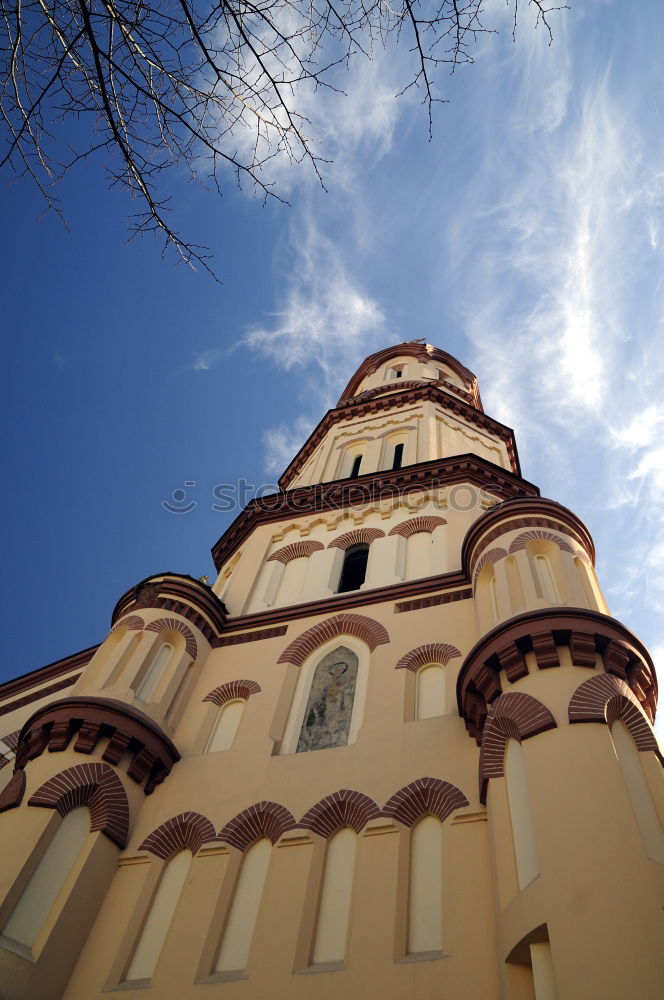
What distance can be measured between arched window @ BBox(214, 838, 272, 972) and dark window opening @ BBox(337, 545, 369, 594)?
7205 millimetres

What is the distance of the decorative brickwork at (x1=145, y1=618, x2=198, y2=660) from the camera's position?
13.6 meters

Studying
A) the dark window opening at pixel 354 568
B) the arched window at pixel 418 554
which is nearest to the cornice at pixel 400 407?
the dark window opening at pixel 354 568

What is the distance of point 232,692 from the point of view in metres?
12.9

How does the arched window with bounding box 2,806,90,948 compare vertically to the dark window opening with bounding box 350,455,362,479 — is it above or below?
below

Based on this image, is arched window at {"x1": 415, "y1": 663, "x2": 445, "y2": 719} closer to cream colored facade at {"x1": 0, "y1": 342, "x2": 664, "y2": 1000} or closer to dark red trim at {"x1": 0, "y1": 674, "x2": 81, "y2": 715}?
cream colored facade at {"x1": 0, "y1": 342, "x2": 664, "y2": 1000}

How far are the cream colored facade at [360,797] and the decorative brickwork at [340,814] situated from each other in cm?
3

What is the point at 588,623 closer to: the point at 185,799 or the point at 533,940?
the point at 533,940

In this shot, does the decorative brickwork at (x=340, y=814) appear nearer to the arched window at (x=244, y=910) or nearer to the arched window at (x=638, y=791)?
the arched window at (x=244, y=910)

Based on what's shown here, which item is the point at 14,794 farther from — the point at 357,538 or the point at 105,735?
the point at 357,538

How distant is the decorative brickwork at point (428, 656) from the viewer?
12.0m

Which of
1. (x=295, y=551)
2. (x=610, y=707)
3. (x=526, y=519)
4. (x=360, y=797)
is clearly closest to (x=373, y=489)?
(x=295, y=551)

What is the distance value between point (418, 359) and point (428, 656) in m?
24.8

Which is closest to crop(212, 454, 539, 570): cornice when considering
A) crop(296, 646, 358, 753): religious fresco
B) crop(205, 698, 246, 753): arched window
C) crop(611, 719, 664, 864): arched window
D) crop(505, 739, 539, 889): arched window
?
crop(296, 646, 358, 753): religious fresco

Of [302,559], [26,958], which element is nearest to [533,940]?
[26,958]
